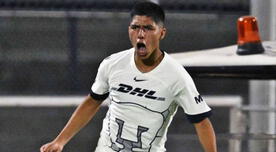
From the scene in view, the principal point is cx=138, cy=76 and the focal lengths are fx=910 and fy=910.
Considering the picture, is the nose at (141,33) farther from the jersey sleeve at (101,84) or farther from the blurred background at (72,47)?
the blurred background at (72,47)

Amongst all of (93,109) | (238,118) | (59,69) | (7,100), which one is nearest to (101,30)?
(59,69)

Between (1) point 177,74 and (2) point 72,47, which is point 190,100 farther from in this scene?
(2) point 72,47

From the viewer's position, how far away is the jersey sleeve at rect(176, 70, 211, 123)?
403cm

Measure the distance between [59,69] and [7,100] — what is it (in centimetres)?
47

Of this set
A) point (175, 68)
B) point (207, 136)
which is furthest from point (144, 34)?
point (207, 136)

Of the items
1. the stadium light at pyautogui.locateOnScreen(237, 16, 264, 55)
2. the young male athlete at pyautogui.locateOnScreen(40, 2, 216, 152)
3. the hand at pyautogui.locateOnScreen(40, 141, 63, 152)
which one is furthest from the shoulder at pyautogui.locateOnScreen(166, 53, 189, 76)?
the hand at pyautogui.locateOnScreen(40, 141, 63, 152)

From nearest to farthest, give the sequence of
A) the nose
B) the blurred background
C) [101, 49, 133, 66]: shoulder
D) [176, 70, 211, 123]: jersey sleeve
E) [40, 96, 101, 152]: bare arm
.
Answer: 1. the nose
2. [176, 70, 211, 123]: jersey sleeve
3. [101, 49, 133, 66]: shoulder
4. [40, 96, 101, 152]: bare arm
5. the blurred background

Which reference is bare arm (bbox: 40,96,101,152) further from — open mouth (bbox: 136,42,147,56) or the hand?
open mouth (bbox: 136,42,147,56)

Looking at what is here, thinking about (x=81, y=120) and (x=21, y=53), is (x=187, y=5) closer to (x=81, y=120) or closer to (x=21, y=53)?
(x=21, y=53)

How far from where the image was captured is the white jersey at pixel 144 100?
13.3 ft

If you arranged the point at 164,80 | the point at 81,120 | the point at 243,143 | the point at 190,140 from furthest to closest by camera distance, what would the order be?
the point at 190,140, the point at 243,143, the point at 81,120, the point at 164,80

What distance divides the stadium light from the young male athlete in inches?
16.2

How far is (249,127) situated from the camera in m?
6.24

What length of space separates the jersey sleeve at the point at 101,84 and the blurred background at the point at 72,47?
2.49 m
